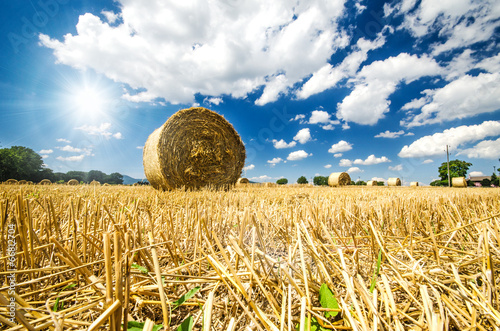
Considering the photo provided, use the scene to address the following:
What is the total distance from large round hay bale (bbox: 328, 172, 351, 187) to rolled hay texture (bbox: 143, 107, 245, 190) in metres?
10.9

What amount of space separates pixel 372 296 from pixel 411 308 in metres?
0.14

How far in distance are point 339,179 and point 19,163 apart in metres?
37.1

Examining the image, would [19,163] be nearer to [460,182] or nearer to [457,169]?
[460,182]

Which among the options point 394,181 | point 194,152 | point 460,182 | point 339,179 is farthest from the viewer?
point 394,181

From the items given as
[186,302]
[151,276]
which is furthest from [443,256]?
[151,276]

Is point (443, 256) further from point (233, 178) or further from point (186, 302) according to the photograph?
point (233, 178)

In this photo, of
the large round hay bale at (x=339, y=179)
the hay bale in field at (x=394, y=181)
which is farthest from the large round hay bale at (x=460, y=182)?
the large round hay bale at (x=339, y=179)

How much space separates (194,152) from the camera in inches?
263

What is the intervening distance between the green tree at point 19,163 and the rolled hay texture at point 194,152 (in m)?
30.9

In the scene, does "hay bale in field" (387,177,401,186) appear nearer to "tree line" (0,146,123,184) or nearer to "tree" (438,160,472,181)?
"tree line" (0,146,123,184)

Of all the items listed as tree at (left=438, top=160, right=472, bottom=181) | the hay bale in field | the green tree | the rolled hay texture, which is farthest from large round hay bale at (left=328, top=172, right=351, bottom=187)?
tree at (left=438, top=160, right=472, bottom=181)

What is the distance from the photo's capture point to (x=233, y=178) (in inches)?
294

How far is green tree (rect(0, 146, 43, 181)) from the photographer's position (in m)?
26.2

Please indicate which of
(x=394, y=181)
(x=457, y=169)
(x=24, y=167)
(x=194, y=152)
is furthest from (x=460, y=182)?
(x=24, y=167)
